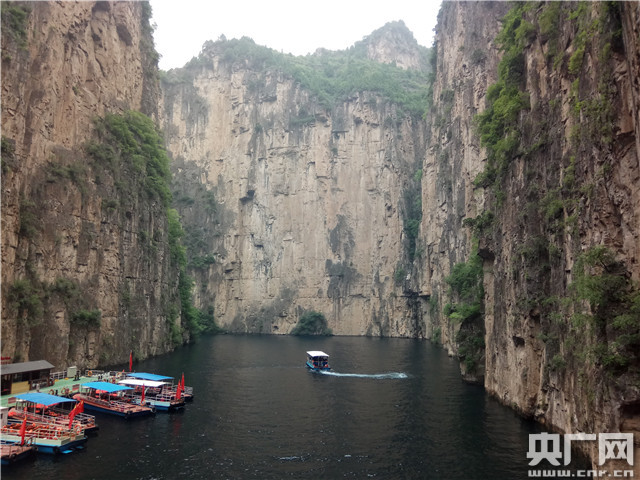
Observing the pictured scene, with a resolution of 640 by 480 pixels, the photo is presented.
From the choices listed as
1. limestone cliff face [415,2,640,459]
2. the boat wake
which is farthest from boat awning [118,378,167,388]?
limestone cliff face [415,2,640,459]

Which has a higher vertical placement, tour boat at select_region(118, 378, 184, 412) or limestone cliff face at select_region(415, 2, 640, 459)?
limestone cliff face at select_region(415, 2, 640, 459)

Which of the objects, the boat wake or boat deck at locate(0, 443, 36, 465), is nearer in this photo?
boat deck at locate(0, 443, 36, 465)

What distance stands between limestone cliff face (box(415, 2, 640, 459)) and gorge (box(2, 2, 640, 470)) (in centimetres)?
11

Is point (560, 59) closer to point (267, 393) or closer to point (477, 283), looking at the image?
point (477, 283)

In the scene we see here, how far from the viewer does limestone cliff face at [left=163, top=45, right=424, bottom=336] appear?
325 feet

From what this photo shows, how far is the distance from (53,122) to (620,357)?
41209 mm

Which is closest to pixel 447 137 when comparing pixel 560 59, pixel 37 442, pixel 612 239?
pixel 560 59

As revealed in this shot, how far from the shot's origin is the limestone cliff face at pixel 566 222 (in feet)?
50.0

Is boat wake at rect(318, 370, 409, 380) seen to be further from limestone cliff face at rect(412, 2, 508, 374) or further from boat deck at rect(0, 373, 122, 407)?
boat deck at rect(0, 373, 122, 407)

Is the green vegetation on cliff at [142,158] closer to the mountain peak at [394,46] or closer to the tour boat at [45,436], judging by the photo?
the tour boat at [45,436]

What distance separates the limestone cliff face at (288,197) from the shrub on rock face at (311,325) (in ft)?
6.48

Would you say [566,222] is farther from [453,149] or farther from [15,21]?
[453,149]

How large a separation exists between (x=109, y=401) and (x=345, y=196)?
3084 inches

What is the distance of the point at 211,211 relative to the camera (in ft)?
342
